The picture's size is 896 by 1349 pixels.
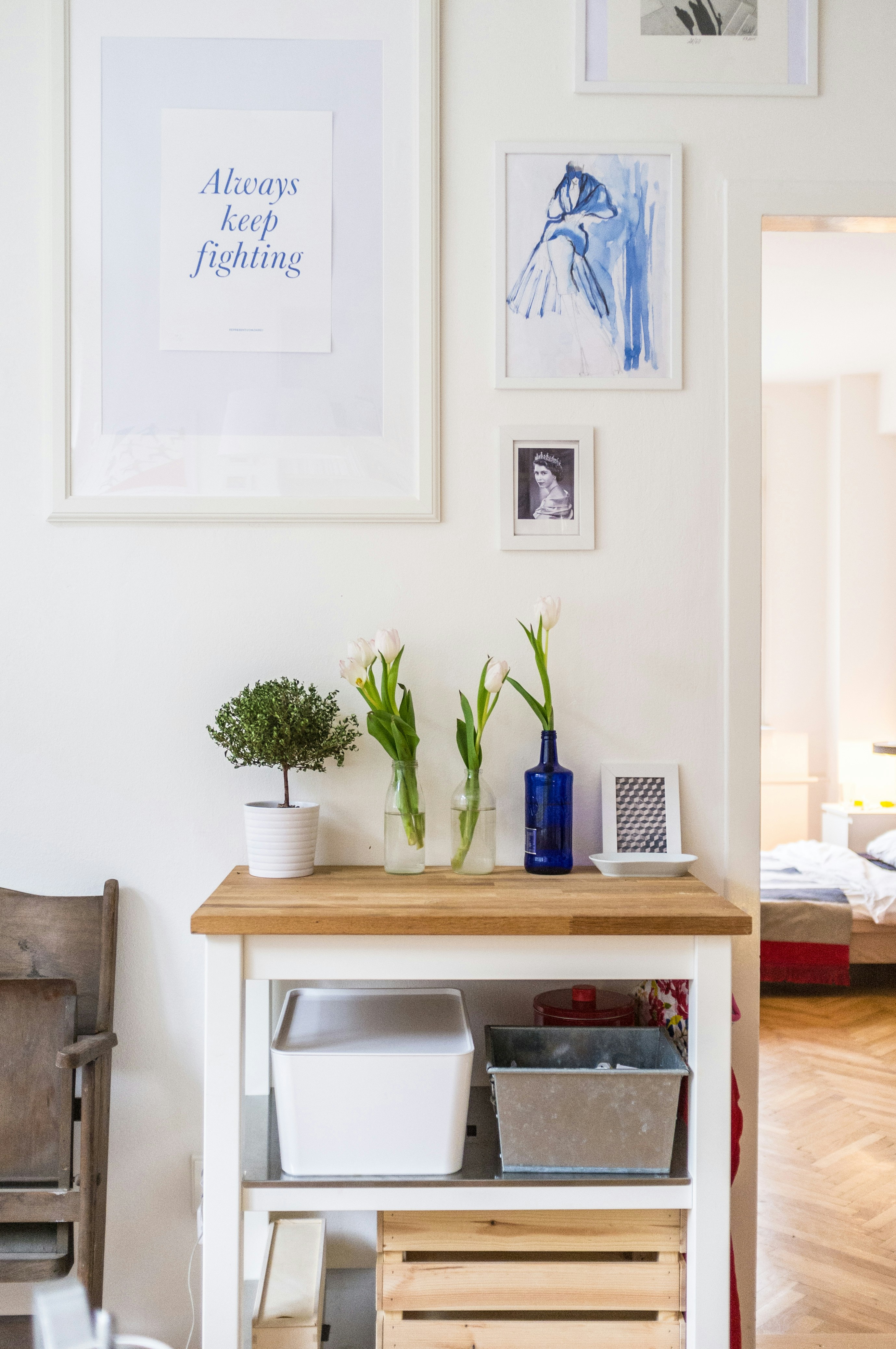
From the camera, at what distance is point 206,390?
1.68 m

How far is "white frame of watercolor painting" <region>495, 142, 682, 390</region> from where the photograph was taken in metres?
1.70

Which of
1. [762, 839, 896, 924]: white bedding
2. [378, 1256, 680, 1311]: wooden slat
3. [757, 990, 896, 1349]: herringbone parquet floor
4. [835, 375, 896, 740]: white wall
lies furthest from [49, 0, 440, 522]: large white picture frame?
[835, 375, 896, 740]: white wall

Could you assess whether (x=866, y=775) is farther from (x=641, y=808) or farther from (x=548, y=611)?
(x=548, y=611)

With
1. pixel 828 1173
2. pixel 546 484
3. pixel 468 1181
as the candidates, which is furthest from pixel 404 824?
pixel 828 1173

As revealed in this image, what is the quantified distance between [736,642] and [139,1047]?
122 cm

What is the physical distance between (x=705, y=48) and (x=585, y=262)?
0.42 meters

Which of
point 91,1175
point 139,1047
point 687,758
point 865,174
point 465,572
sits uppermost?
point 865,174

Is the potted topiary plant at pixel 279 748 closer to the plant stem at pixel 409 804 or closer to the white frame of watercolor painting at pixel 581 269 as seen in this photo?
the plant stem at pixel 409 804

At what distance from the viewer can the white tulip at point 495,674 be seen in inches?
60.9

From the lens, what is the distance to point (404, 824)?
5.21 ft

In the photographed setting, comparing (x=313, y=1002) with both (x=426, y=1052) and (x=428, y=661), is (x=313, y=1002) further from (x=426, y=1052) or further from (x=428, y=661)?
(x=428, y=661)

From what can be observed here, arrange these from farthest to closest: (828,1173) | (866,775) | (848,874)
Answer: (866,775), (848,874), (828,1173)

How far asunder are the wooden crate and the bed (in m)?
2.51

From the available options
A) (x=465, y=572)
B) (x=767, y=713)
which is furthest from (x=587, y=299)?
(x=767, y=713)
